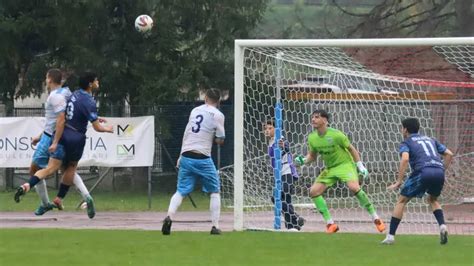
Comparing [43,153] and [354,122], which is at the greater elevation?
[354,122]

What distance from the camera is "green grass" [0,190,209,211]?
22.9 metres

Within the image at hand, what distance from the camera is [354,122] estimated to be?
19062mm

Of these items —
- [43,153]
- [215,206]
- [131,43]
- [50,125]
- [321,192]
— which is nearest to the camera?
[215,206]

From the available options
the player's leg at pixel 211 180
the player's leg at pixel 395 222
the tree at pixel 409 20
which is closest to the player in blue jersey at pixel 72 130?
the player's leg at pixel 211 180

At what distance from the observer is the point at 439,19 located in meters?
27.0

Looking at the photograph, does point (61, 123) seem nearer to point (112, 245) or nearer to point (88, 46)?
point (112, 245)

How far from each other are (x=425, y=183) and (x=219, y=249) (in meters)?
2.85

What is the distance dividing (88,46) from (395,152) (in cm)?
1112

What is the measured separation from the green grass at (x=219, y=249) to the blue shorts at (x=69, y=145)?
1.08m

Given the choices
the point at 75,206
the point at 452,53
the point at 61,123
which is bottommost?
the point at 75,206

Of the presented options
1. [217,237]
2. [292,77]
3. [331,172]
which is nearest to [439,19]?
[292,77]

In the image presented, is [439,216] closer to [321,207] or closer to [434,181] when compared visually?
[434,181]

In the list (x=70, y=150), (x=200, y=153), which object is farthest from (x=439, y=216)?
(x=70, y=150)

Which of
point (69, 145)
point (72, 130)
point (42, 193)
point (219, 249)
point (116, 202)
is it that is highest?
point (72, 130)
